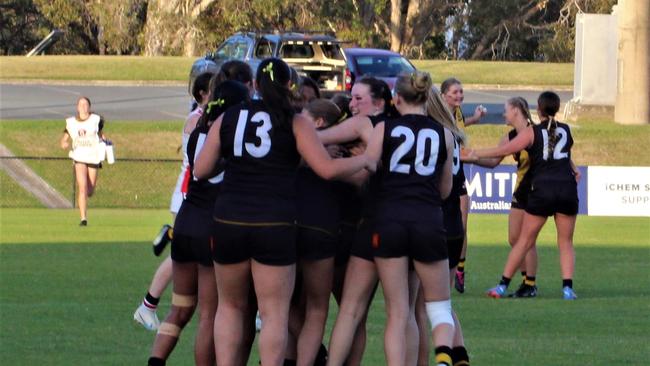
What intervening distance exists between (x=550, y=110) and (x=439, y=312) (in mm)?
4932

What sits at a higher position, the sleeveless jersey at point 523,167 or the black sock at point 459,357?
the sleeveless jersey at point 523,167

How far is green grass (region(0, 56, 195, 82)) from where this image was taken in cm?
4850

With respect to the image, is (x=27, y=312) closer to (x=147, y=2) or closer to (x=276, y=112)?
(x=276, y=112)

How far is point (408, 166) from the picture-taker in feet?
27.5

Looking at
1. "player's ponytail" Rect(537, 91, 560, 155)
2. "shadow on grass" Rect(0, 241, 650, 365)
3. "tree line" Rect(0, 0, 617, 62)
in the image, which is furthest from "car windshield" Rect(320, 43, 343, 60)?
"player's ponytail" Rect(537, 91, 560, 155)

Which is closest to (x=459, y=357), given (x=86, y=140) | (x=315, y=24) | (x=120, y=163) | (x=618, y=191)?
(x=86, y=140)

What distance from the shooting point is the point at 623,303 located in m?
13.5

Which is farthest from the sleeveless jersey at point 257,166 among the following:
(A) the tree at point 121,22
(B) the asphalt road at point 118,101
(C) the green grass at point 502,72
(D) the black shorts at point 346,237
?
(A) the tree at point 121,22

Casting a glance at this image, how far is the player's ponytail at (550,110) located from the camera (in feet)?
42.4

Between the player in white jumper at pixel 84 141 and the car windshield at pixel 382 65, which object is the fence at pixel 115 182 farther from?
the player in white jumper at pixel 84 141

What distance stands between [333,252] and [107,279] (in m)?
7.28

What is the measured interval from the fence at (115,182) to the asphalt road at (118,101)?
18.2 feet

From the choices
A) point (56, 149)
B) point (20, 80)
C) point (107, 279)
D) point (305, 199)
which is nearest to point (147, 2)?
point (20, 80)

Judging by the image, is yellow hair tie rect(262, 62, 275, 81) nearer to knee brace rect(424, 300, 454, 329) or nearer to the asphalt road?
knee brace rect(424, 300, 454, 329)
